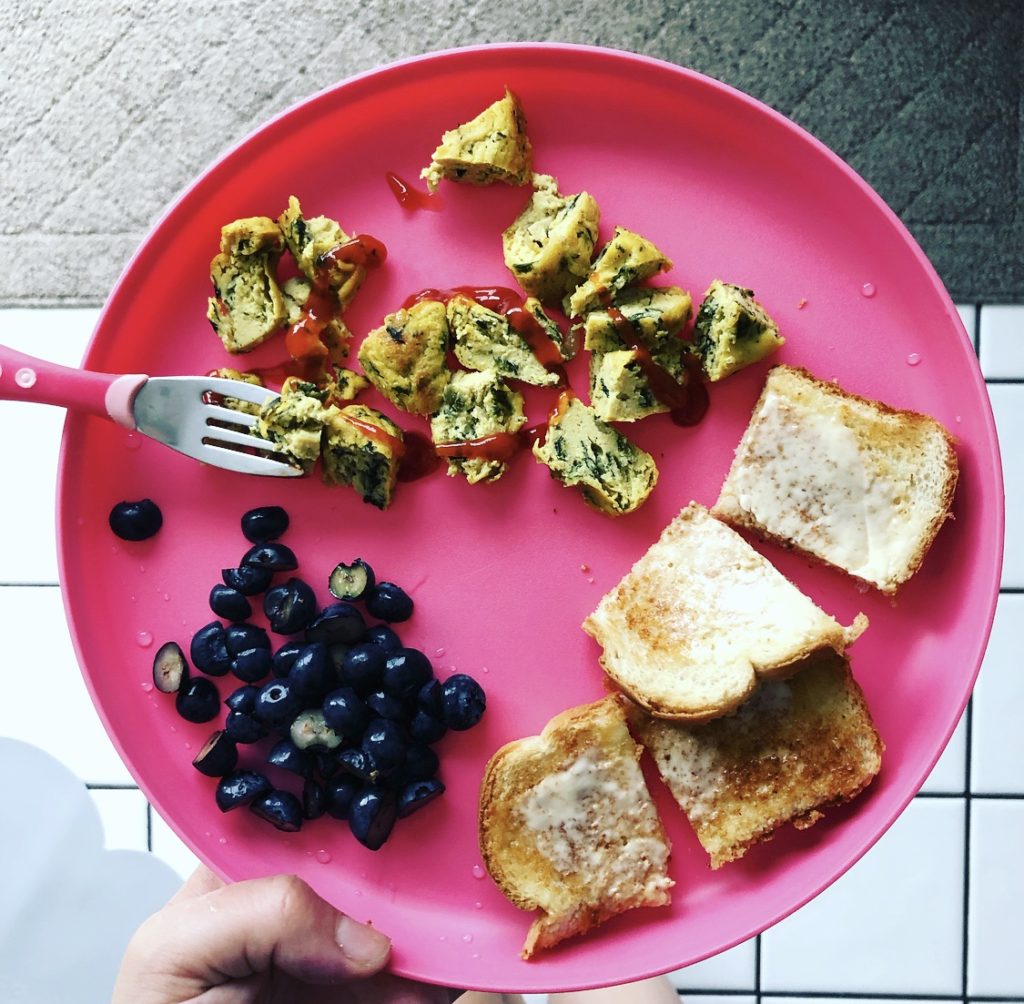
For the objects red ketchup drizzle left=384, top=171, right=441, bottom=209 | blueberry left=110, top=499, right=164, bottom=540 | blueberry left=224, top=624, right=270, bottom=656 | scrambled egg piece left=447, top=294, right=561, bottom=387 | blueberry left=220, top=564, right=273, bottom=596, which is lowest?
blueberry left=224, top=624, right=270, bottom=656

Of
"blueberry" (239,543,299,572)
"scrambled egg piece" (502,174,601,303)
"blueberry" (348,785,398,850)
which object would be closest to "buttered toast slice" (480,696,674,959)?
"blueberry" (348,785,398,850)

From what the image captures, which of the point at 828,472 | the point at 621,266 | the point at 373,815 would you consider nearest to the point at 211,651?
the point at 373,815

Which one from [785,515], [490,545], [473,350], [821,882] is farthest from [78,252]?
[821,882]

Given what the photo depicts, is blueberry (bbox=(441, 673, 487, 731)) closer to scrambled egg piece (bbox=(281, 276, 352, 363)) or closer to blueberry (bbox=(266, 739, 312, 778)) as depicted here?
blueberry (bbox=(266, 739, 312, 778))

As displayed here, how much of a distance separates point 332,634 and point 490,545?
0.99 feet

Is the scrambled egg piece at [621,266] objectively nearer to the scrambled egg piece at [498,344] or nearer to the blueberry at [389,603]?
the scrambled egg piece at [498,344]

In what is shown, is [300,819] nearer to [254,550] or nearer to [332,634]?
[332,634]

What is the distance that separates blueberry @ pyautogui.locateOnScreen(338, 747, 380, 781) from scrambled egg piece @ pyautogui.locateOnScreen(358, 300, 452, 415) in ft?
1.89

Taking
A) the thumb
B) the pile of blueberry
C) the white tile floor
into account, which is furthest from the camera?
the white tile floor

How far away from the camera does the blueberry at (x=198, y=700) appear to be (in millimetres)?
1719

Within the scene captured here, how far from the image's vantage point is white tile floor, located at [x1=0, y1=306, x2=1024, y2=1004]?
2016mm

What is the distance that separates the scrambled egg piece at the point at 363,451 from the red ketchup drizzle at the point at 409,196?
1.18 feet

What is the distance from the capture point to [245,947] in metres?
1.56

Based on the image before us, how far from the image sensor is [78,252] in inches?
81.6
